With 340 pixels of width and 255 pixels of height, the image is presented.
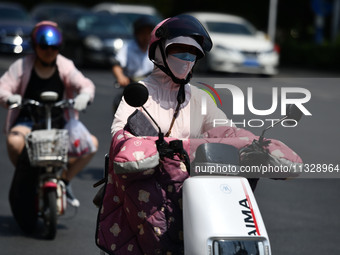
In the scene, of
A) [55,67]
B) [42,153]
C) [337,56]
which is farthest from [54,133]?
[337,56]

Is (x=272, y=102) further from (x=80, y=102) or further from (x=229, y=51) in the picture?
(x=229, y=51)

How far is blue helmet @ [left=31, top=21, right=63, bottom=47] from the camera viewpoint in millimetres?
6785

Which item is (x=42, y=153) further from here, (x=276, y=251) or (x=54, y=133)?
(x=276, y=251)

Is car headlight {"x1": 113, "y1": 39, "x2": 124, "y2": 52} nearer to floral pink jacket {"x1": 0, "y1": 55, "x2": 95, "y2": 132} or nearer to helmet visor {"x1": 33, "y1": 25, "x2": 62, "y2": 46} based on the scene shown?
floral pink jacket {"x1": 0, "y1": 55, "x2": 95, "y2": 132}

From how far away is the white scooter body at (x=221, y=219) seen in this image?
339cm

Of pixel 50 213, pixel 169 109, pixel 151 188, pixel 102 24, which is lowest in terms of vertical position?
pixel 102 24

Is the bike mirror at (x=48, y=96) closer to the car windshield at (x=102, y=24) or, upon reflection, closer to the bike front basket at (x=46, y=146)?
the bike front basket at (x=46, y=146)

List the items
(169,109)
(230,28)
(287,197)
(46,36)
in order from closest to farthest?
1. (169,109)
2. (46,36)
3. (287,197)
4. (230,28)

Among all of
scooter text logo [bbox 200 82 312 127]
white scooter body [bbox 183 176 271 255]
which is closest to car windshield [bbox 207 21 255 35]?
scooter text logo [bbox 200 82 312 127]

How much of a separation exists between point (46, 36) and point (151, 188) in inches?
128

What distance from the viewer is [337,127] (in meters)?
3.84

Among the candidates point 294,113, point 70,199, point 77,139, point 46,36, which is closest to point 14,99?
point 46,36

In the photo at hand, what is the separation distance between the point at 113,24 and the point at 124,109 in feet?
69.6

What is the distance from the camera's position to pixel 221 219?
3430 millimetres
